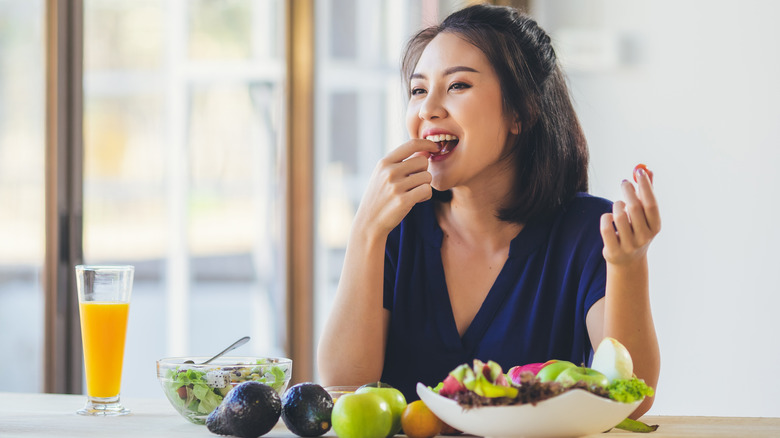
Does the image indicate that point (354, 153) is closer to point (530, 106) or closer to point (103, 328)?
point (530, 106)

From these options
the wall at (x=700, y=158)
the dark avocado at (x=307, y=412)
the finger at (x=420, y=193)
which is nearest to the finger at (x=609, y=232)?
the finger at (x=420, y=193)

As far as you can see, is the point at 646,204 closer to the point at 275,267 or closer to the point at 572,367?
the point at 572,367

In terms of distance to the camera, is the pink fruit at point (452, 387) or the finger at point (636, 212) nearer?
the pink fruit at point (452, 387)

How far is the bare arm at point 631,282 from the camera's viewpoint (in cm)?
117

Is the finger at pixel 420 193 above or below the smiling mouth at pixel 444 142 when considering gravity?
below

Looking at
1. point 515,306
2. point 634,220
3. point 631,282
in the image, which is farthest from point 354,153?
point 634,220

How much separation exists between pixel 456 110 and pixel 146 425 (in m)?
0.78

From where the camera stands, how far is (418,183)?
4.88 ft

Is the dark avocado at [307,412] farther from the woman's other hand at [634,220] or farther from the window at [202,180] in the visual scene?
the window at [202,180]

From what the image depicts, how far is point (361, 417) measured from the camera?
0.98 m

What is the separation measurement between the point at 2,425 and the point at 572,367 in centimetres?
81

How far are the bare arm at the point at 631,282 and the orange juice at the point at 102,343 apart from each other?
75cm

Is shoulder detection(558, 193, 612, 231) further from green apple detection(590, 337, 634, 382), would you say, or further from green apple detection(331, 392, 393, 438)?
green apple detection(331, 392, 393, 438)

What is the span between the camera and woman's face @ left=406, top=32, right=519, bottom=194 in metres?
1.56
